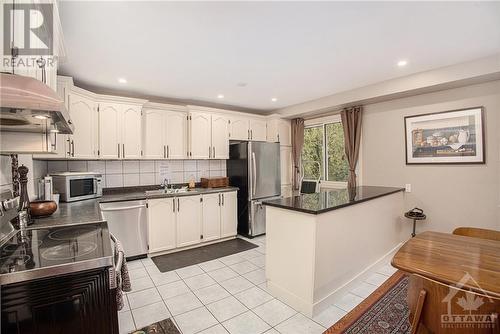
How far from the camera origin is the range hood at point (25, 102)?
0.96m

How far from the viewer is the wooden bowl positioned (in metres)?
1.95

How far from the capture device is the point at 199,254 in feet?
11.4

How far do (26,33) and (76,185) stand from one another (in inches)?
84.6

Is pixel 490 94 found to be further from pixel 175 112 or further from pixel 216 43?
pixel 175 112

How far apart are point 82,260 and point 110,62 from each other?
2224mm

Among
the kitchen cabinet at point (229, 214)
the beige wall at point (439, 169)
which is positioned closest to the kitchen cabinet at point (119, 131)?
the kitchen cabinet at point (229, 214)

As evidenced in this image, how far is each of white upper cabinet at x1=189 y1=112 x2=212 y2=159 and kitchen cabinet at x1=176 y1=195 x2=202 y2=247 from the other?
31.2 inches

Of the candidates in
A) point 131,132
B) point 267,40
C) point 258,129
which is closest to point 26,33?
point 267,40

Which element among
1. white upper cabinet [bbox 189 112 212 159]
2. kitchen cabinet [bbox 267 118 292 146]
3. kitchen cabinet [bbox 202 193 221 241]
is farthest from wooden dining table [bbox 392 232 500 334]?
kitchen cabinet [bbox 267 118 292 146]

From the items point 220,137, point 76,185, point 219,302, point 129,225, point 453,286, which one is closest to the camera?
point 453,286

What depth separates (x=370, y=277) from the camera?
271cm

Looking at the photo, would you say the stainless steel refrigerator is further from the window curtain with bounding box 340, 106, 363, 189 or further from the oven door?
the oven door

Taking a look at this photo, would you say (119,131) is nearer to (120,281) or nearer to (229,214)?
(229,214)

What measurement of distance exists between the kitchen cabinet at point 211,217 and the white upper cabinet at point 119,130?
4.20 feet
